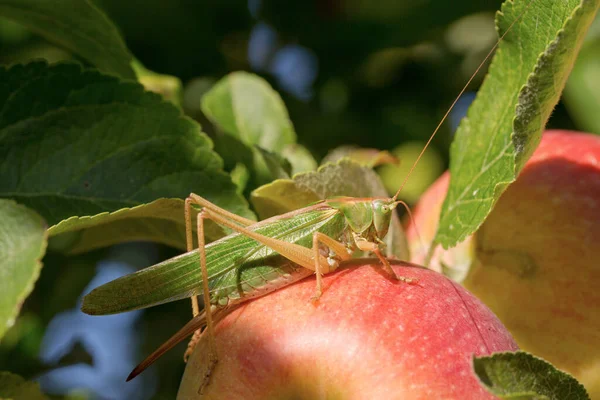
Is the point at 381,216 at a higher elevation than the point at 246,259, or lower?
higher

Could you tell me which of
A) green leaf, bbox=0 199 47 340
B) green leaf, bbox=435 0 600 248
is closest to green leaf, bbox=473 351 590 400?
green leaf, bbox=435 0 600 248

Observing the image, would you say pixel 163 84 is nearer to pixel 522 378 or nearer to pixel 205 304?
pixel 205 304

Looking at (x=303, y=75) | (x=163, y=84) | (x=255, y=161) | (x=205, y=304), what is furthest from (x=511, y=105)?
(x=303, y=75)

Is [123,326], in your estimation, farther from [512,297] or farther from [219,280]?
[512,297]

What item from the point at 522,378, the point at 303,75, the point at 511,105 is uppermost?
the point at 511,105

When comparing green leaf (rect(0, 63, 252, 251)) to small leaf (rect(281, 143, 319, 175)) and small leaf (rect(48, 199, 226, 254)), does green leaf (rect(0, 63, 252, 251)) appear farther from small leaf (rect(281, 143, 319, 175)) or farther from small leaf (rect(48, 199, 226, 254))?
small leaf (rect(281, 143, 319, 175))
